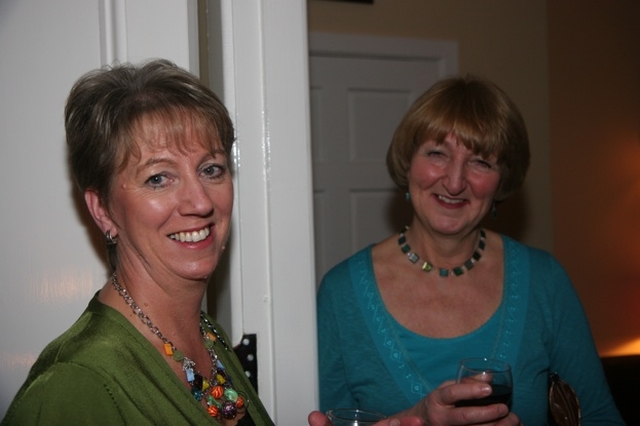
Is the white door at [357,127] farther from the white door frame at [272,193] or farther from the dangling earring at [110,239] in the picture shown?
the dangling earring at [110,239]

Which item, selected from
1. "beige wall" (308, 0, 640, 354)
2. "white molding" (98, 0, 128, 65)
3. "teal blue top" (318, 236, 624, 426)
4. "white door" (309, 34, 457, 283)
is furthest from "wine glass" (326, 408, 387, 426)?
"beige wall" (308, 0, 640, 354)

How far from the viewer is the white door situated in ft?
11.0

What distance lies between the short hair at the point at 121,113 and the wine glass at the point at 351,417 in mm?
477

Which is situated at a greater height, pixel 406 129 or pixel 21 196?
pixel 406 129

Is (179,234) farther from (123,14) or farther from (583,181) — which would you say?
(583,181)

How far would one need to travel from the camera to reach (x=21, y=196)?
3.87 feet

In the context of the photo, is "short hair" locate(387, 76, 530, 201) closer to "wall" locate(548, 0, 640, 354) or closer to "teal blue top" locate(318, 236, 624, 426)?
"teal blue top" locate(318, 236, 624, 426)

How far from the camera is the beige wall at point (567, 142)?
3.79 m

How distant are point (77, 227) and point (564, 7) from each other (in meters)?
3.46

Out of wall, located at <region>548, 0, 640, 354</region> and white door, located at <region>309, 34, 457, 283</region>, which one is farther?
wall, located at <region>548, 0, 640, 354</region>

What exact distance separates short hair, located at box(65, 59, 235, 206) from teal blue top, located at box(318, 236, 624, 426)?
2.58ft

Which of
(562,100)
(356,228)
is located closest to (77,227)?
(356,228)

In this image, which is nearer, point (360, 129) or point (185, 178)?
→ point (185, 178)

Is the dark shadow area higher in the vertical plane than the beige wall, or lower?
lower
